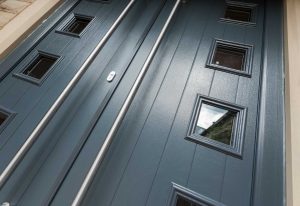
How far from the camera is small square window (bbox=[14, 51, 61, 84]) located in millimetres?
1506

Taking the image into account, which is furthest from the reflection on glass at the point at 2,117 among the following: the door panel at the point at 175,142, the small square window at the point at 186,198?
the small square window at the point at 186,198

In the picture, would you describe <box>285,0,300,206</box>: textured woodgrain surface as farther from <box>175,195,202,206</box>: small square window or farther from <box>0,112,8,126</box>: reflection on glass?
<box>0,112,8,126</box>: reflection on glass

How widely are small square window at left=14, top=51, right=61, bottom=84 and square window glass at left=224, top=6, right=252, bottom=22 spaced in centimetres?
131

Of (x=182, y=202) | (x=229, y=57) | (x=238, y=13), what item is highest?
(x=238, y=13)

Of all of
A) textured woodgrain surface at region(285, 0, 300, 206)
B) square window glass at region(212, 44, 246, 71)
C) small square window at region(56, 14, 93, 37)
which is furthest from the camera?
small square window at region(56, 14, 93, 37)

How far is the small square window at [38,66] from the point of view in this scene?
1.51 metres

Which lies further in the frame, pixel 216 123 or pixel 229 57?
pixel 229 57

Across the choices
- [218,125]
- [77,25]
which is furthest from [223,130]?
[77,25]

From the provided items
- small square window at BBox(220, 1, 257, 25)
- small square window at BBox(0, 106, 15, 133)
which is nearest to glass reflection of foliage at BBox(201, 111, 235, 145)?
small square window at BBox(220, 1, 257, 25)

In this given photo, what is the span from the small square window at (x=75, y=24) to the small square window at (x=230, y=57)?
1.01 meters

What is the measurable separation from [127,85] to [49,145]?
53 cm

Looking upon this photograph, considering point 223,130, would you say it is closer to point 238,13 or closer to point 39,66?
point 238,13

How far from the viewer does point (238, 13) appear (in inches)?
67.4

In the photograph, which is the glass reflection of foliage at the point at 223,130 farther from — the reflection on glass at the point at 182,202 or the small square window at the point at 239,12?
the small square window at the point at 239,12
